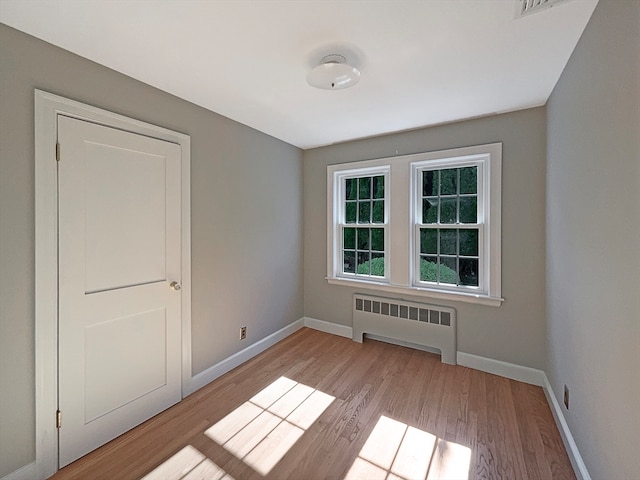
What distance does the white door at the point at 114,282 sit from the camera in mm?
1652

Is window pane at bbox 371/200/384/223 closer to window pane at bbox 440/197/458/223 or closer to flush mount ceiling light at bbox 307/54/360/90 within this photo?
window pane at bbox 440/197/458/223

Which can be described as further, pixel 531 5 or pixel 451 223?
pixel 451 223

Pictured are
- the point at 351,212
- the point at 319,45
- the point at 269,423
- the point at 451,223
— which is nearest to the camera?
the point at 319,45

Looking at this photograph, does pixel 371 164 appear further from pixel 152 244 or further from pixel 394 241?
pixel 152 244

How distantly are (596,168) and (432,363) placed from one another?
2179 millimetres

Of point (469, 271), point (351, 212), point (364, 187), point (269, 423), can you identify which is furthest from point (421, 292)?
point (269, 423)

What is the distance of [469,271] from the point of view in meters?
2.82

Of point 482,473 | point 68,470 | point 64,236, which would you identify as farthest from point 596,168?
point 68,470

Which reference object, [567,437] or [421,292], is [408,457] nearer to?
[567,437]

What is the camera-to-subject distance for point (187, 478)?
1.55 m

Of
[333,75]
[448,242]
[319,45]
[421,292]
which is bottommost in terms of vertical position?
[421,292]

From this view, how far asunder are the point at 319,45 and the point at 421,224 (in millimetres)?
2050

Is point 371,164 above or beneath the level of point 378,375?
above

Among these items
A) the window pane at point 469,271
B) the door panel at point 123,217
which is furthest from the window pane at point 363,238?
the door panel at point 123,217
